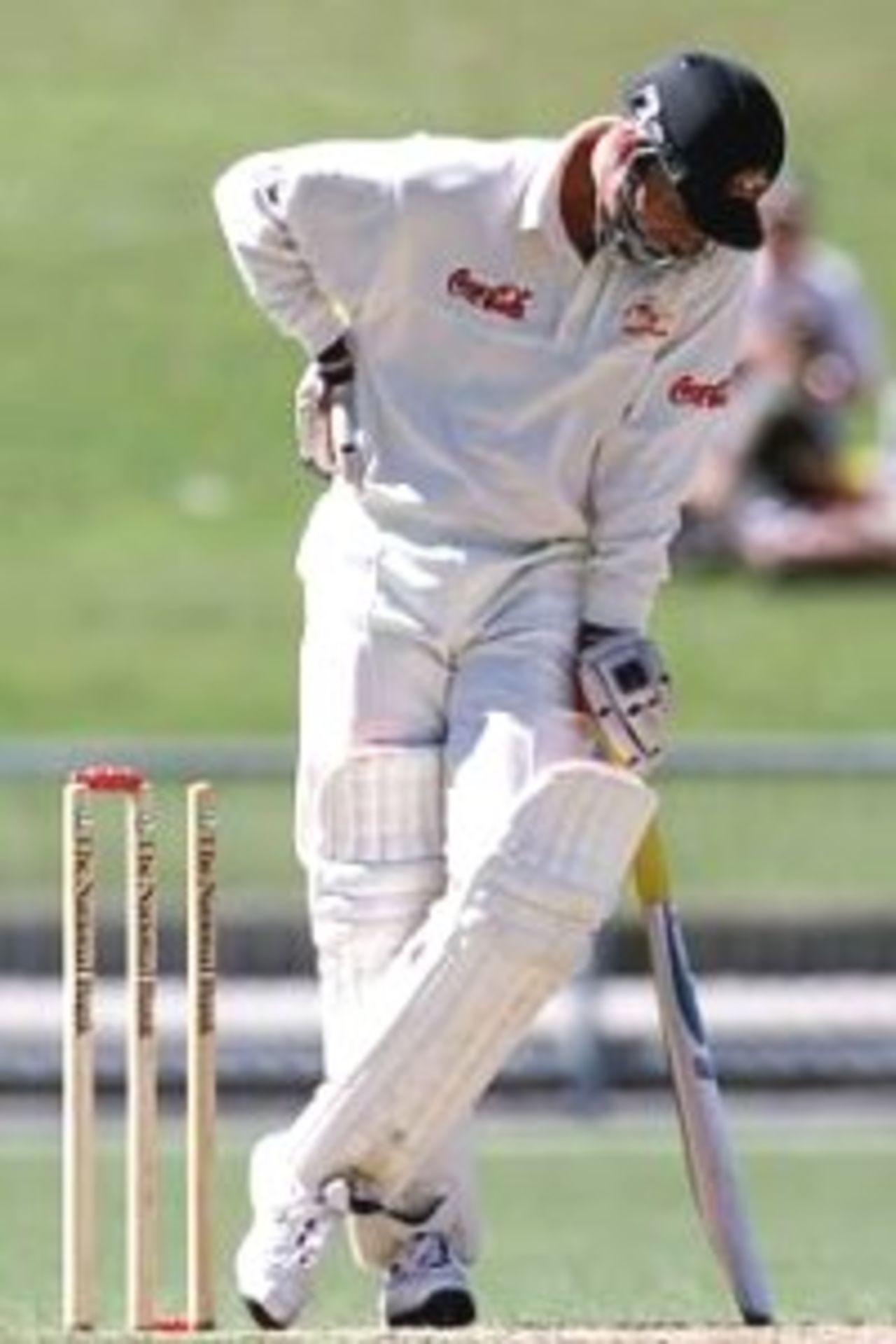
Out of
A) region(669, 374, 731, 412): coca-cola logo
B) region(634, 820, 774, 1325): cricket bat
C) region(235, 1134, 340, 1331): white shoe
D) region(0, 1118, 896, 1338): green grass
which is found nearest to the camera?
region(235, 1134, 340, 1331): white shoe

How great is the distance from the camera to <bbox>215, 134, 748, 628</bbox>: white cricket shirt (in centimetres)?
1041

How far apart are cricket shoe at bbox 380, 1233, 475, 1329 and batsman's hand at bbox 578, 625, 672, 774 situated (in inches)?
33.1

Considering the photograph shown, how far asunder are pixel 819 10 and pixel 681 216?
1914 centimetres

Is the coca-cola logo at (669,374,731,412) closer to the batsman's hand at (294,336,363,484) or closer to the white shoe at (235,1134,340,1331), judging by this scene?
the batsman's hand at (294,336,363,484)

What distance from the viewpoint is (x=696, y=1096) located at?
1068 centimetres

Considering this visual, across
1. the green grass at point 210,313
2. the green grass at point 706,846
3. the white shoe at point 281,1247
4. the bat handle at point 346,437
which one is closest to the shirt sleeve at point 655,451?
the bat handle at point 346,437

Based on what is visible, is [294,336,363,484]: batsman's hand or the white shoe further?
[294,336,363,484]: batsman's hand

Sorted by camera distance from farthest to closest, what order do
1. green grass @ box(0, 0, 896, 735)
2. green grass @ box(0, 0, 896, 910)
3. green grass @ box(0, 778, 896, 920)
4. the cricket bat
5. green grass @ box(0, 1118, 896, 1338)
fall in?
1. green grass @ box(0, 0, 896, 735)
2. green grass @ box(0, 0, 896, 910)
3. green grass @ box(0, 778, 896, 920)
4. green grass @ box(0, 1118, 896, 1338)
5. the cricket bat

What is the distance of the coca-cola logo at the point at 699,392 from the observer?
10.5 meters

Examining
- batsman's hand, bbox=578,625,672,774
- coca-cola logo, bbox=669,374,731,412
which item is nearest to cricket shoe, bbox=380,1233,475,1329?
batsman's hand, bbox=578,625,672,774

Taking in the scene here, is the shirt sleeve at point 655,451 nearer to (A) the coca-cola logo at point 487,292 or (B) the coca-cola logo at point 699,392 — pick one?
(B) the coca-cola logo at point 699,392

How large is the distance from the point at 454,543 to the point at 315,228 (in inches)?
21.3

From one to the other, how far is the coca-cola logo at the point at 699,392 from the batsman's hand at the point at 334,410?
509 millimetres

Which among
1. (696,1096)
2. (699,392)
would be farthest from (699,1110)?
(699,392)
